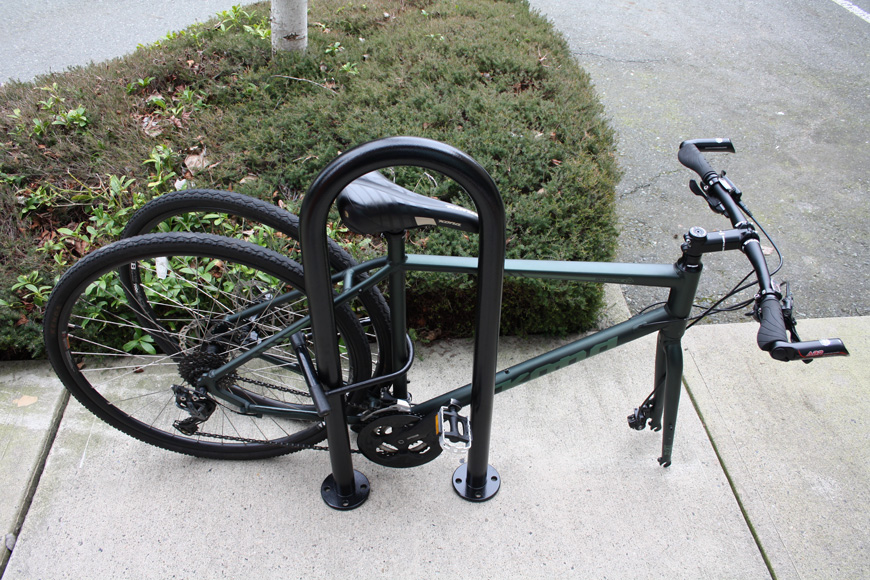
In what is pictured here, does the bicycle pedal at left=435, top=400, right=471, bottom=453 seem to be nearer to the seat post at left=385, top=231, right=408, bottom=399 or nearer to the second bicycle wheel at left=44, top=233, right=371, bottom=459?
the seat post at left=385, top=231, right=408, bottom=399

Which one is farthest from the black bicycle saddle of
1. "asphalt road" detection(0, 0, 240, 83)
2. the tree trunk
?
"asphalt road" detection(0, 0, 240, 83)

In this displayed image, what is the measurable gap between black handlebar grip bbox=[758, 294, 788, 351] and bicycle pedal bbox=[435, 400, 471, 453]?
875 mm

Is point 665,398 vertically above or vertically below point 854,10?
below

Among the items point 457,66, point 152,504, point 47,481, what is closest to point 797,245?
point 457,66

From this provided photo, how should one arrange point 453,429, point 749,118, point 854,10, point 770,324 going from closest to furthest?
1. point 770,324
2. point 453,429
3. point 749,118
4. point 854,10

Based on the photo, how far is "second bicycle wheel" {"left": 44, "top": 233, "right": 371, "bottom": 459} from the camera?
6.23 ft

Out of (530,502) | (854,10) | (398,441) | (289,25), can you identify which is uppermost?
(854,10)

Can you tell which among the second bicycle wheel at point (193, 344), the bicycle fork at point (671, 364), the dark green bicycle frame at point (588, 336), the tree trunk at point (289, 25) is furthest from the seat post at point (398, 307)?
the tree trunk at point (289, 25)

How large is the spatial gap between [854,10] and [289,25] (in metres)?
6.08

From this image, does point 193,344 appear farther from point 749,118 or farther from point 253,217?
point 749,118

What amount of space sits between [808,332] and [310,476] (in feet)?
8.01

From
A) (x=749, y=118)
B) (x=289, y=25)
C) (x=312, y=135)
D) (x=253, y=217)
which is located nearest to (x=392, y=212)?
(x=253, y=217)

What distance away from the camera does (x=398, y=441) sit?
2082 millimetres

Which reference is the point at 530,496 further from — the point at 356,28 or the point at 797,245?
the point at 356,28
